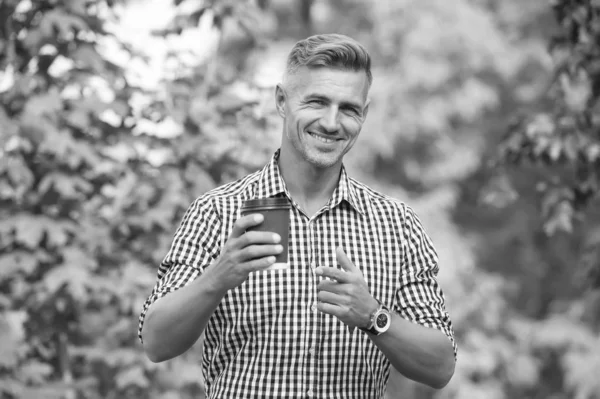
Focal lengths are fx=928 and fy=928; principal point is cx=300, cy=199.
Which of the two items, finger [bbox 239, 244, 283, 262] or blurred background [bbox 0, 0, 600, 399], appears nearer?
finger [bbox 239, 244, 283, 262]

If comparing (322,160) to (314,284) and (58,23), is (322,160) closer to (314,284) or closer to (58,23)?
(314,284)

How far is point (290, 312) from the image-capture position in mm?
2764

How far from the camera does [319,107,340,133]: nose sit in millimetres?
2770

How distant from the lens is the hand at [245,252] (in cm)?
244

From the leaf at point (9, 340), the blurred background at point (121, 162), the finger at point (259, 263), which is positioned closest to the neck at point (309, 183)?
the finger at point (259, 263)

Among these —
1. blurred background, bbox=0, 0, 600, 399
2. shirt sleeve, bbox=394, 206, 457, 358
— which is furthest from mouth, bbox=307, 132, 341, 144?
blurred background, bbox=0, 0, 600, 399

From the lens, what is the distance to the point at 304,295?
278cm

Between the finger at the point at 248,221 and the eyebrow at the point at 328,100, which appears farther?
the eyebrow at the point at 328,100

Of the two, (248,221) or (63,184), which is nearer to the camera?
(248,221)

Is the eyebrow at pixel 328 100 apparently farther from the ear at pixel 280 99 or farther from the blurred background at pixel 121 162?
the blurred background at pixel 121 162

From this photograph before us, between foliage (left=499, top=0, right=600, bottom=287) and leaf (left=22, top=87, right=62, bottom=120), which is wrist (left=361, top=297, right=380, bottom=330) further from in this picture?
leaf (left=22, top=87, right=62, bottom=120)

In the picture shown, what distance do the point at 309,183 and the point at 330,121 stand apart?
0.25 m

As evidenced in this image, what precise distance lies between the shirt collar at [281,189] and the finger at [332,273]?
418 mm

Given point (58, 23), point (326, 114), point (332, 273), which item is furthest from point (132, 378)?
point (332, 273)
